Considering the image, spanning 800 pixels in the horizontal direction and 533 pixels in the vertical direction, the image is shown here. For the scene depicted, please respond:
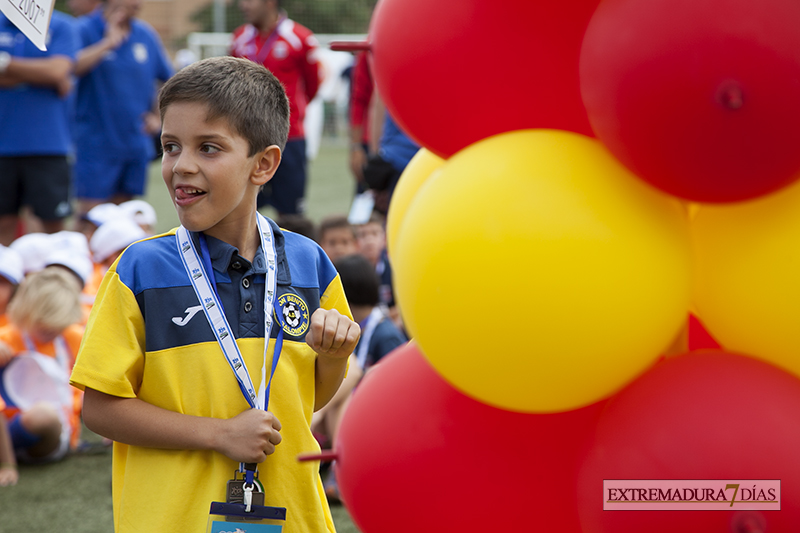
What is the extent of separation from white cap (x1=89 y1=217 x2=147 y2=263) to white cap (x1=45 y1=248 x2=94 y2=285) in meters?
0.30

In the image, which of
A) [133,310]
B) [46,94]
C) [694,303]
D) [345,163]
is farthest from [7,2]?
[345,163]

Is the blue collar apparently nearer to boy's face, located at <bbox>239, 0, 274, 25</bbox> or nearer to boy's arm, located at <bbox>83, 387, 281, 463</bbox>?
boy's arm, located at <bbox>83, 387, 281, 463</bbox>

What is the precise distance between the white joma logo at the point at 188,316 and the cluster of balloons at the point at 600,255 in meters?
0.44

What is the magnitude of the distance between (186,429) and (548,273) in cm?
76

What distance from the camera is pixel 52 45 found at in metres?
5.65

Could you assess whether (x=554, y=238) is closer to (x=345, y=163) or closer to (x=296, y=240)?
(x=296, y=240)

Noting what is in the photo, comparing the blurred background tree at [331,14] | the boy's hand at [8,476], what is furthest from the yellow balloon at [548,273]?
the blurred background tree at [331,14]

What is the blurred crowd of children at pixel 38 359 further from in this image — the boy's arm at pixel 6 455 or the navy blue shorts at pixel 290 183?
the navy blue shorts at pixel 290 183

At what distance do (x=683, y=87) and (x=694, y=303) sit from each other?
0.38 meters

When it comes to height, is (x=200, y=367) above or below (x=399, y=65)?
below

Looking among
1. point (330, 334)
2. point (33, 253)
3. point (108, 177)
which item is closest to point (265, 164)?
point (330, 334)

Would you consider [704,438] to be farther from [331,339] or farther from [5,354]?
[5,354]

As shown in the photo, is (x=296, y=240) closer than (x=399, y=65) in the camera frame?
No

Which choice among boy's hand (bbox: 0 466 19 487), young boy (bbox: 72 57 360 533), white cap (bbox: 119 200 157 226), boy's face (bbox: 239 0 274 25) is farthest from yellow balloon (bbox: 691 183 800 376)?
boy's face (bbox: 239 0 274 25)
